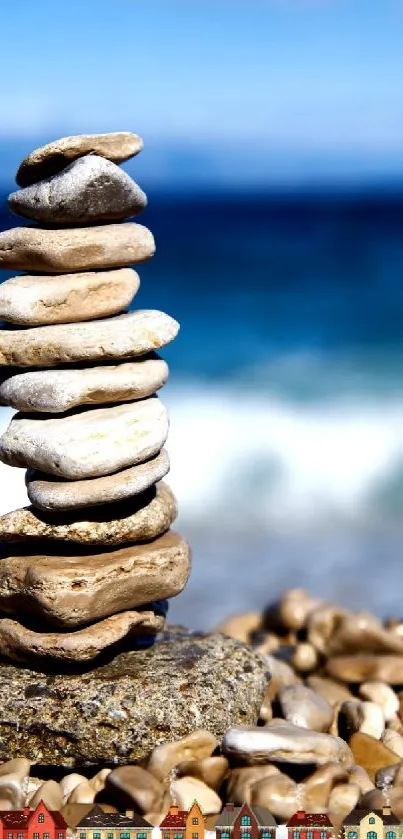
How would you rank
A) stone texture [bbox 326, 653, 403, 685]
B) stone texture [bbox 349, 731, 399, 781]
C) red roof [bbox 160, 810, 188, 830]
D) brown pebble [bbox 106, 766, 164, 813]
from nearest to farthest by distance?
red roof [bbox 160, 810, 188, 830]
brown pebble [bbox 106, 766, 164, 813]
stone texture [bbox 349, 731, 399, 781]
stone texture [bbox 326, 653, 403, 685]

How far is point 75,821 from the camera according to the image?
5539mm

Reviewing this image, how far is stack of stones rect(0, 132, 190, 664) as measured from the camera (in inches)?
241

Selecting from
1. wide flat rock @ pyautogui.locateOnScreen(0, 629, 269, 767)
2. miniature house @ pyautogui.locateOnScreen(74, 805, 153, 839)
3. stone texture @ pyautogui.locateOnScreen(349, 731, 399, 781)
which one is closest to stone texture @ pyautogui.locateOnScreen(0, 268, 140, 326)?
wide flat rock @ pyautogui.locateOnScreen(0, 629, 269, 767)

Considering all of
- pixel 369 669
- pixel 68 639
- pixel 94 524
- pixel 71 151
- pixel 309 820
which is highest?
pixel 71 151

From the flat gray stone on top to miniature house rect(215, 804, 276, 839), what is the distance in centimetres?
176

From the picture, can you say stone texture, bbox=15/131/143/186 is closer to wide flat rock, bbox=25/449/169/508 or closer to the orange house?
wide flat rock, bbox=25/449/169/508

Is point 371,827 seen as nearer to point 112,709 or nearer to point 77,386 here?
point 112,709

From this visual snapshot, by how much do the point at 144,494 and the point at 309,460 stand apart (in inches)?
295

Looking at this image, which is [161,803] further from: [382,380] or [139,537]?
[382,380]

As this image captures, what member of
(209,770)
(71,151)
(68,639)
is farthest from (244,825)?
(71,151)

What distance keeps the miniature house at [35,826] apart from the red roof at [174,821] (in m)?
0.46

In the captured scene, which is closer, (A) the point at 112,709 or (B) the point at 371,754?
(A) the point at 112,709

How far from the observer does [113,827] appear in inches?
203

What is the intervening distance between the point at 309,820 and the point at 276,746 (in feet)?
1.61
